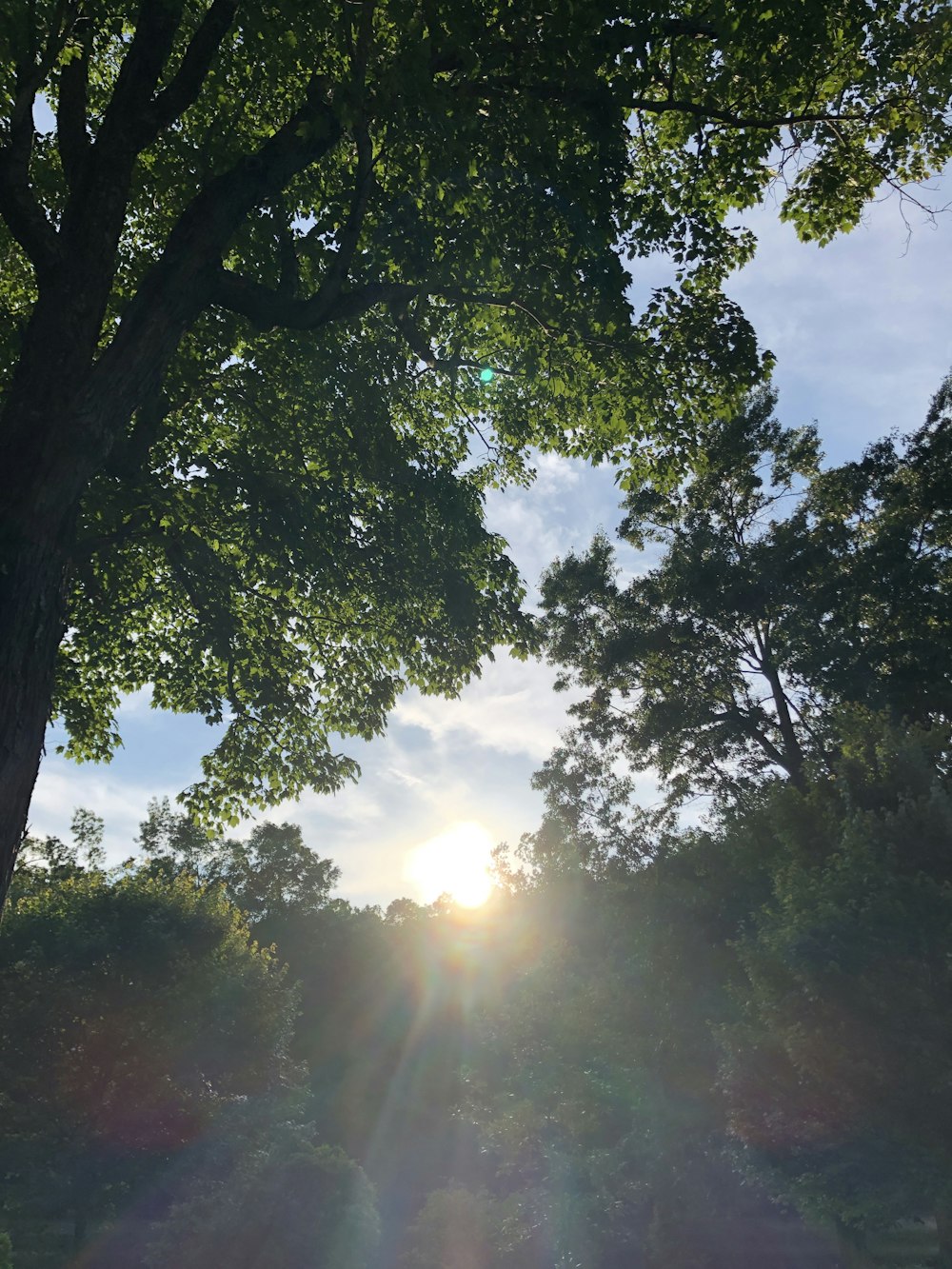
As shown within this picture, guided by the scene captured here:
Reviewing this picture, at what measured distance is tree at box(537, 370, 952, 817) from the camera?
70.8 ft

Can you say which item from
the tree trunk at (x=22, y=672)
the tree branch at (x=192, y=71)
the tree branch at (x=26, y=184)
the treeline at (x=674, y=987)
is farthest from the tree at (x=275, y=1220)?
the tree branch at (x=192, y=71)

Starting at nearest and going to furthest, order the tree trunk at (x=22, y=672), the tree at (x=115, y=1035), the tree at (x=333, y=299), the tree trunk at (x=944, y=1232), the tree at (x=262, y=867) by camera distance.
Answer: the tree trunk at (x=22, y=672), the tree at (x=333, y=299), the tree trunk at (x=944, y=1232), the tree at (x=115, y=1035), the tree at (x=262, y=867)

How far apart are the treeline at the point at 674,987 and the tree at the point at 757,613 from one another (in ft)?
0.31

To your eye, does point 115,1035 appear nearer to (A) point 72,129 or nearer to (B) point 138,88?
(A) point 72,129

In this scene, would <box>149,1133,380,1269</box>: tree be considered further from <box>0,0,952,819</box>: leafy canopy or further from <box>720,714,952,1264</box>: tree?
<box>0,0,952,819</box>: leafy canopy

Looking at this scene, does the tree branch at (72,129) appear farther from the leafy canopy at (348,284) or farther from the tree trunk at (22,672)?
the tree trunk at (22,672)

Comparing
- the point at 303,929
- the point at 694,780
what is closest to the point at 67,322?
the point at 694,780

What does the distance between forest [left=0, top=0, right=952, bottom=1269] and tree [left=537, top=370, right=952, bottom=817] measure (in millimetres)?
136

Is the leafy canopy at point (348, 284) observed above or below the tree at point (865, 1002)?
above

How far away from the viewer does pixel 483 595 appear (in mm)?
13148

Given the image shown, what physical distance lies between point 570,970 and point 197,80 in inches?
1077

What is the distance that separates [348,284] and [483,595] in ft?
17.3

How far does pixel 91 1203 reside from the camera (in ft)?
68.4

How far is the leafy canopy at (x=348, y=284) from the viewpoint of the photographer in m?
6.53
